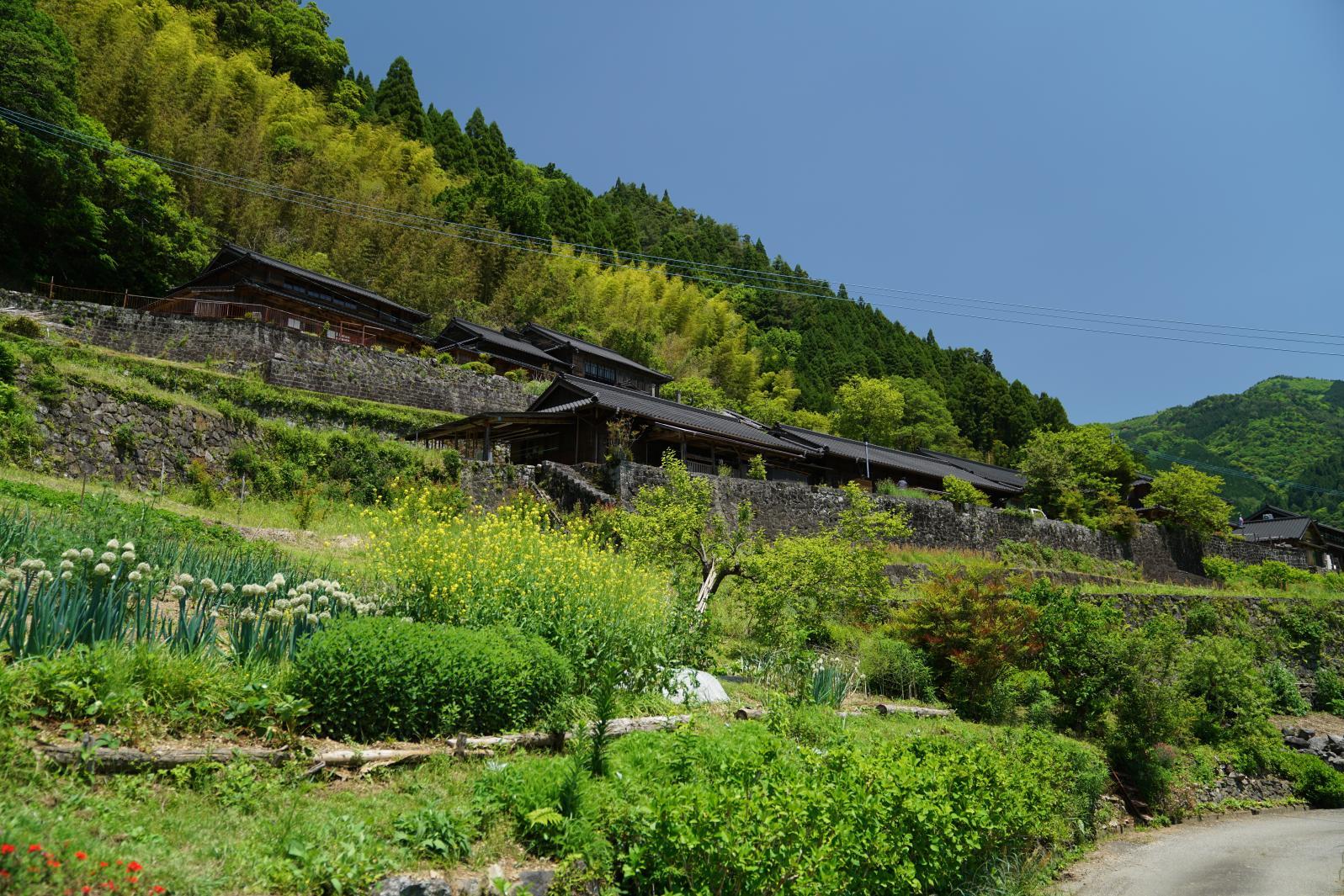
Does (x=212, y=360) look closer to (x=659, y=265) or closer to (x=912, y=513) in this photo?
(x=912, y=513)

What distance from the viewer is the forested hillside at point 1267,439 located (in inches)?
2076

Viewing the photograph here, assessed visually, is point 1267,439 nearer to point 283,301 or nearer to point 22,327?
point 283,301

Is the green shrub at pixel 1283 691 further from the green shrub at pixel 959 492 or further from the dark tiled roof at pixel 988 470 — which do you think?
the dark tiled roof at pixel 988 470

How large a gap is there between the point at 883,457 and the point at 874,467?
1.17m

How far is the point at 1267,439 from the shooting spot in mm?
59688

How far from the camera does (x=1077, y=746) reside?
504 inches

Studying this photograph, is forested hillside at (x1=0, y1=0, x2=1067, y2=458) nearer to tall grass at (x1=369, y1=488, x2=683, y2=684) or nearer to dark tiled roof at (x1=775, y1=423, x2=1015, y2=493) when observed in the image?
dark tiled roof at (x1=775, y1=423, x2=1015, y2=493)

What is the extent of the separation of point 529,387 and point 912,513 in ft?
53.6

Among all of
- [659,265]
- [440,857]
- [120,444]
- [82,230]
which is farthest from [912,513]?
[659,265]

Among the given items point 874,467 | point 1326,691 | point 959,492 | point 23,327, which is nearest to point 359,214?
point 23,327

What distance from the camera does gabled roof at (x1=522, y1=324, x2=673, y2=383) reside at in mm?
40969

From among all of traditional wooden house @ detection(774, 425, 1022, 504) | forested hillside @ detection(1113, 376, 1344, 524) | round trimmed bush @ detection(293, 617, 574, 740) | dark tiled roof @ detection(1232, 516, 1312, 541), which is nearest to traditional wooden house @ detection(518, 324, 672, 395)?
traditional wooden house @ detection(774, 425, 1022, 504)

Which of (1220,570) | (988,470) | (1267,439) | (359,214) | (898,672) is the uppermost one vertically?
(359,214)

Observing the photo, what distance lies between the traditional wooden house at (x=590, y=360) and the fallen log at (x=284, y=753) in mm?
33978
